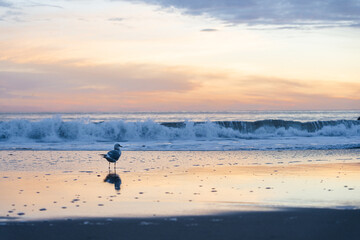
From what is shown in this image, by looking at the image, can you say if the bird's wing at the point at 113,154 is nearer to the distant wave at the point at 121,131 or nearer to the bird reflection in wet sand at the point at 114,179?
the bird reflection in wet sand at the point at 114,179

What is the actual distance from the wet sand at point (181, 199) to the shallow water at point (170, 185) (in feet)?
0.06

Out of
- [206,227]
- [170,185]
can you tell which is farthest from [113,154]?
[206,227]

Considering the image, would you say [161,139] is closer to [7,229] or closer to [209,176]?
[209,176]

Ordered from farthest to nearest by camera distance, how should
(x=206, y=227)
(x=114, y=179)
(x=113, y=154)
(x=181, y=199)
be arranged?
1. (x=113, y=154)
2. (x=114, y=179)
3. (x=181, y=199)
4. (x=206, y=227)

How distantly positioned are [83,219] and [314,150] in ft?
44.0

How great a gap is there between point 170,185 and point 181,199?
1.53 m

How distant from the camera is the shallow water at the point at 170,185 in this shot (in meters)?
7.85

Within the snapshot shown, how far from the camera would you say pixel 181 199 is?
851 cm

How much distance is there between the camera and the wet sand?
255 inches

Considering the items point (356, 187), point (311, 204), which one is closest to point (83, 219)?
point (311, 204)

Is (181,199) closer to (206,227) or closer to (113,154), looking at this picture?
(206,227)

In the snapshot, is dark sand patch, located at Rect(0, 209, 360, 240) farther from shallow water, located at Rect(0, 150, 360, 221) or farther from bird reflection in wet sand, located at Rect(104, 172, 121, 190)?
bird reflection in wet sand, located at Rect(104, 172, 121, 190)

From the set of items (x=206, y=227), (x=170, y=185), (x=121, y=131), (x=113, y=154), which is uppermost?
(x=121, y=131)

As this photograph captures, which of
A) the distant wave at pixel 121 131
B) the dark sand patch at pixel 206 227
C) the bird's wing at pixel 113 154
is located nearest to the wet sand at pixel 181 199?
the dark sand patch at pixel 206 227
